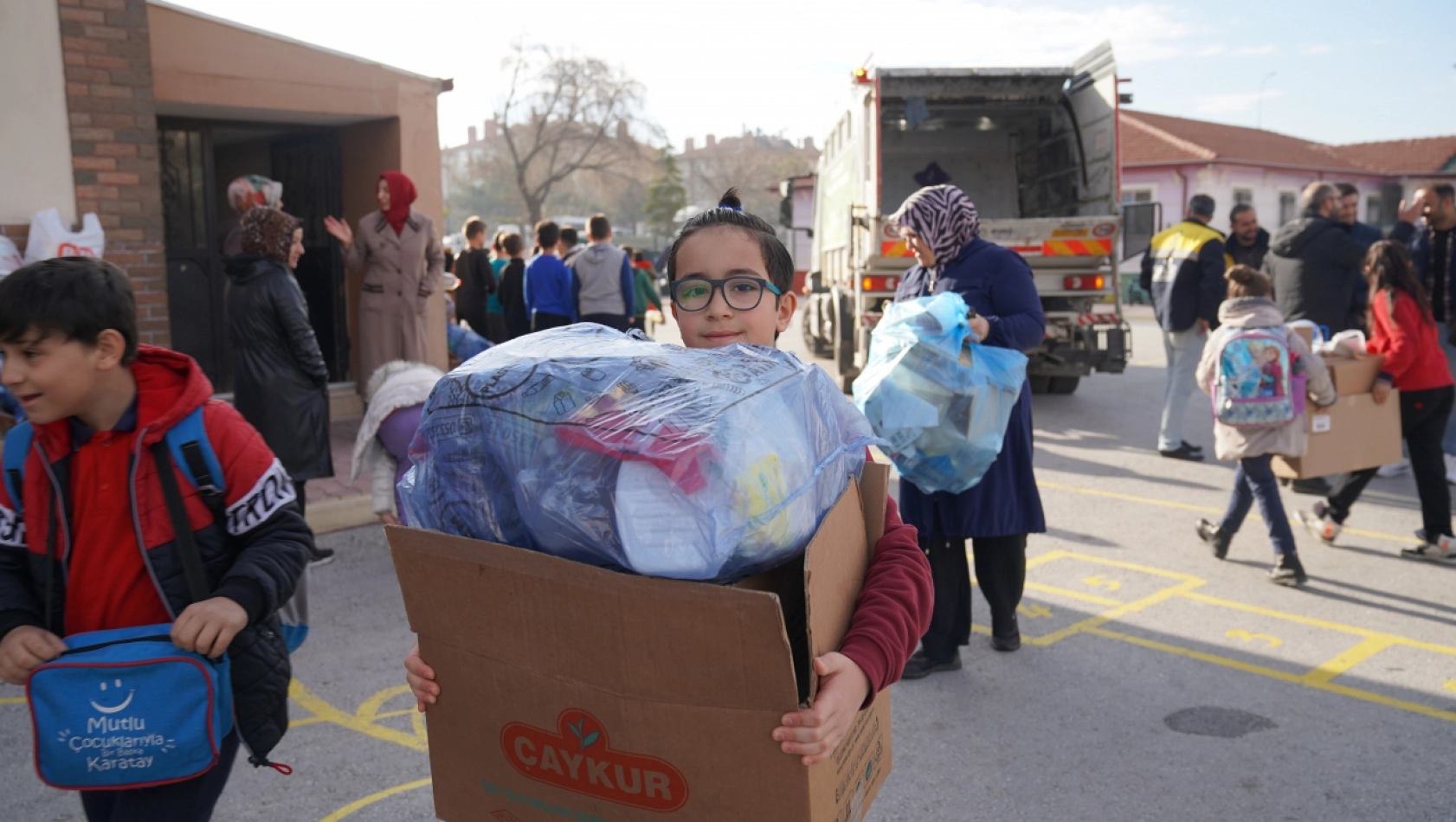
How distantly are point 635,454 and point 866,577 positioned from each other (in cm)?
62

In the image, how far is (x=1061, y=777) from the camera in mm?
3387

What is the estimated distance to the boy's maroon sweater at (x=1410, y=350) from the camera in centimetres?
587

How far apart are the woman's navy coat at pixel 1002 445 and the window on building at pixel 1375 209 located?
145 feet

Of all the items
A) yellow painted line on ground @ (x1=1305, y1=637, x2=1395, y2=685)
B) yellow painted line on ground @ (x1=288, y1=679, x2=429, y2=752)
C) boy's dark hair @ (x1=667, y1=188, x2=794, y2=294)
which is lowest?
yellow painted line on ground @ (x1=1305, y1=637, x2=1395, y2=685)

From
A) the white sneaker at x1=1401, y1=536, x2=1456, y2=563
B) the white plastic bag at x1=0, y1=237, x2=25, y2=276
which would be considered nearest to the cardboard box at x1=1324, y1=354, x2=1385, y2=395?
the white sneaker at x1=1401, y1=536, x2=1456, y2=563

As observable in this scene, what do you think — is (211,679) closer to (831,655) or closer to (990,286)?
(831,655)

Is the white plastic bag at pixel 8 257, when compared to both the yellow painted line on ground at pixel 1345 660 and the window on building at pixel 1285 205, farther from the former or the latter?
the window on building at pixel 1285 205

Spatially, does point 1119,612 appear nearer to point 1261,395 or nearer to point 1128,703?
point 1128,703

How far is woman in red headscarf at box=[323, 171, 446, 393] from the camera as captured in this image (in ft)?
25.2

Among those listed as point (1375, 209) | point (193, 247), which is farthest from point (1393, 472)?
point (1375, 209)

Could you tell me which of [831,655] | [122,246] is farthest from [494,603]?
[122,246]

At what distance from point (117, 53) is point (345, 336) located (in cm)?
371

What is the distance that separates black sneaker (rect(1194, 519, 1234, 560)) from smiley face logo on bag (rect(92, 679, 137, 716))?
545 centimetres

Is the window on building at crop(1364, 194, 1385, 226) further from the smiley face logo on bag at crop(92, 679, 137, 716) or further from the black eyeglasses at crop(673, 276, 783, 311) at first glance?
the smiley face logo on bag at crop(92, 679, 137, 716)
